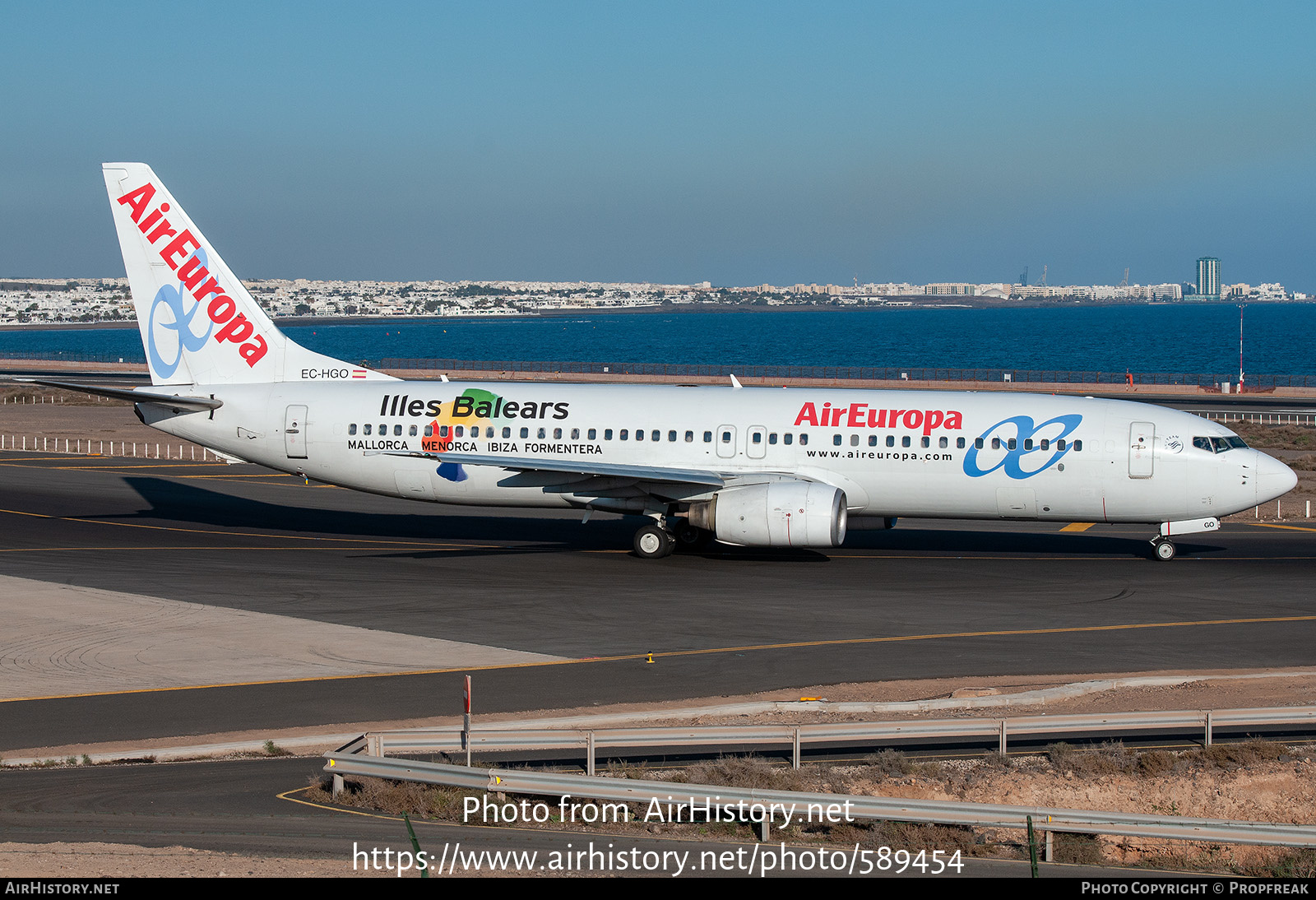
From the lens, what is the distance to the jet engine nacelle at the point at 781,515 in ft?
109

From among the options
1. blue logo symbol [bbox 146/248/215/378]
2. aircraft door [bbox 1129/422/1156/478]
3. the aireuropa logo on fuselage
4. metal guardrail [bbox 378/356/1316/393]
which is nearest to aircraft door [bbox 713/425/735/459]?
aircraft door [bbox 1129/422/1156/478]

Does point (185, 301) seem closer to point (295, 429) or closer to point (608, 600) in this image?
point (295, 429)

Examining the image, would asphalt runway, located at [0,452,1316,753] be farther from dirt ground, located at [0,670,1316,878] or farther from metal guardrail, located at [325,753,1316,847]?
metal guardrail, located at [325,753,1316,847]

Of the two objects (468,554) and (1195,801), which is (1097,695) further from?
(468,554)

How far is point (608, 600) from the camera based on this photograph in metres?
30.8

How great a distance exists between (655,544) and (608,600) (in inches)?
225

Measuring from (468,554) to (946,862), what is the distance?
2447 cm

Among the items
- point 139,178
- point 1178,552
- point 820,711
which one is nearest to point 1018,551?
point 1178,552

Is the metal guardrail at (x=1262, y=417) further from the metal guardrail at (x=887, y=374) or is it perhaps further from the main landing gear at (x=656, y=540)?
the main landing gear at (x=656, y=540)

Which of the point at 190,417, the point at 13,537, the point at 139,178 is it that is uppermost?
the point at 139,178

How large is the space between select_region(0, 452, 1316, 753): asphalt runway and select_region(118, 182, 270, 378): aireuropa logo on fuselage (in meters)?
6.14

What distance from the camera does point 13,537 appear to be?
39.7m

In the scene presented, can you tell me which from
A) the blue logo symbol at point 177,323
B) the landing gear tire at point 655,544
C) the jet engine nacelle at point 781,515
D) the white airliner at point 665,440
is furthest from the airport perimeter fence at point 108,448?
the jet engine nacelle at point 781,515

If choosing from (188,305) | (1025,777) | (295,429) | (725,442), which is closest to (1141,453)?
(725,442)
